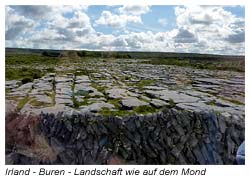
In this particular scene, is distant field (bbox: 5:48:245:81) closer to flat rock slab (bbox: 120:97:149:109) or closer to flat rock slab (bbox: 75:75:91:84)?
flat rock slab (bbox: 75:75:91:84)

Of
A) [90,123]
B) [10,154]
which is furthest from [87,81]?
[10,154]

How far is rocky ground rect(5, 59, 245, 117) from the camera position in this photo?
7.16m

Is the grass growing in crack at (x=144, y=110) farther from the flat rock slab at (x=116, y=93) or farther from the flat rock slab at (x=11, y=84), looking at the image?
the flat rock slab at (x=11, y=84)

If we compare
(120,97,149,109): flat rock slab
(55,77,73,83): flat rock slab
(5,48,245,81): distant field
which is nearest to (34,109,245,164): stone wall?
(120,97,149,109): flat rock slab

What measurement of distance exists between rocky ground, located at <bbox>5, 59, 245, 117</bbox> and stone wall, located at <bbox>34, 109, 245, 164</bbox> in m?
0.17

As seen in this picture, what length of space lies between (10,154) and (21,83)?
1.35m

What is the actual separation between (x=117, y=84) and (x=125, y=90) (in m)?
0.20

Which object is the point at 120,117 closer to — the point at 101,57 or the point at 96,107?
the point at 96,107

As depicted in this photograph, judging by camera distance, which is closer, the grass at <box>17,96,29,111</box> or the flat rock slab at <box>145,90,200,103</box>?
the grass at <box>17,96,29,111</box>

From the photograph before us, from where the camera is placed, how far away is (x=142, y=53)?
7.52 m

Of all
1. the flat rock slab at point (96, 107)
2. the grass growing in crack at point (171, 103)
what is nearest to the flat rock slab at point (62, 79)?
the flat rock slab at point (96, 107)
